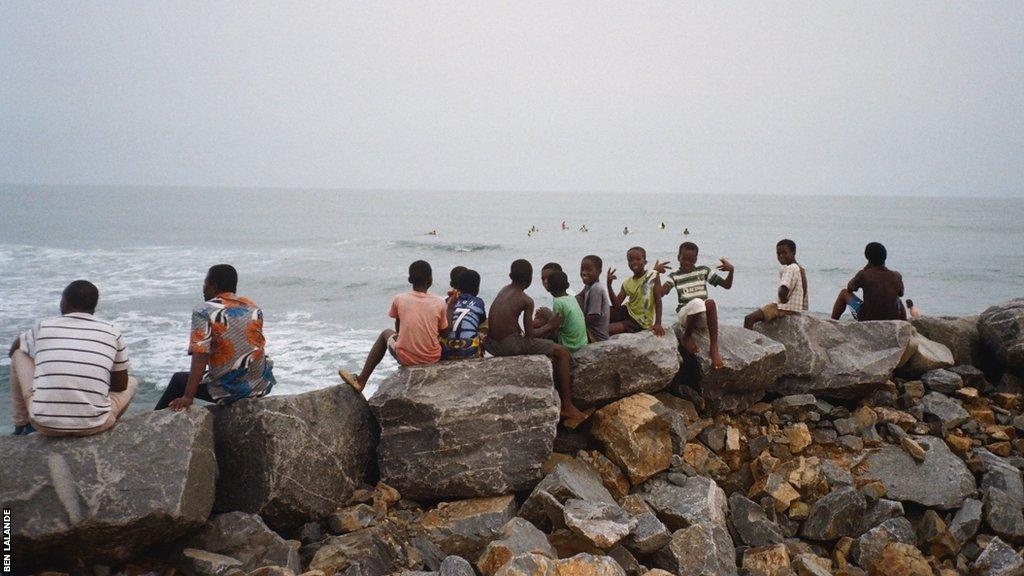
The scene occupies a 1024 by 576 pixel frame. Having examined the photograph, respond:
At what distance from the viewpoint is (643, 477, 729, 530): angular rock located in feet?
18.5

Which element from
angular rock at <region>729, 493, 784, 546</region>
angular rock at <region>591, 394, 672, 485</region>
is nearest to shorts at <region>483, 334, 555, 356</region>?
angular rock at <region>591, 394, 672, 485</region>

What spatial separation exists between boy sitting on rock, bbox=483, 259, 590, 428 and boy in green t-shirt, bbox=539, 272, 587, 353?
0.26 meters

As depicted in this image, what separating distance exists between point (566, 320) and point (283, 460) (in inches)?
121

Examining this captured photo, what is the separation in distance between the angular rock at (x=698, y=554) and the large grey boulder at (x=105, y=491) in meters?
3.56

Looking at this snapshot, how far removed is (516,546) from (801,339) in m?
4.72

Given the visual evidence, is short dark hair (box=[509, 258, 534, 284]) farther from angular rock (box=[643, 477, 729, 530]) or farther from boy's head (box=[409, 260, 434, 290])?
angular rock (box=[643, 477, 729, 530])

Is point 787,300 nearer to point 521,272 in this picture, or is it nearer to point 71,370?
point 521,272

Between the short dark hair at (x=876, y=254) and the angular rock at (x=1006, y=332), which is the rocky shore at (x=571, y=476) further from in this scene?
the short dark hair at (x=876, y=254)

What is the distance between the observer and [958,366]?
8297mm

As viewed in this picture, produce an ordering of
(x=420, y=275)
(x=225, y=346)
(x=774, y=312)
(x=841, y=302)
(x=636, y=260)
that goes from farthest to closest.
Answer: (x=841, y=302), (x=774, y=312), (x=636, y=260), (x=420, y=275), (x=225, y=346)

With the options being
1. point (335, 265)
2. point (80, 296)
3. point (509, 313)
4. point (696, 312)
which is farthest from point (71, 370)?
point (335, 265)

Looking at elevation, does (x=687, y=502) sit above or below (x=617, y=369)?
below

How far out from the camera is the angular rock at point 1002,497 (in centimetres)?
585

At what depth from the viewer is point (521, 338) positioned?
6.70m
